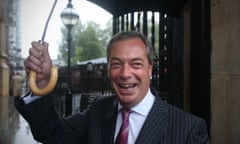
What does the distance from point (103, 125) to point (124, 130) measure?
0.67 ft

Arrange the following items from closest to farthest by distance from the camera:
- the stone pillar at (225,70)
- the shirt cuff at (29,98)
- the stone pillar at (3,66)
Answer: the shirt cuff at (29,98)
the stone pillar at (225,70)
the stone pillar at (3,66)

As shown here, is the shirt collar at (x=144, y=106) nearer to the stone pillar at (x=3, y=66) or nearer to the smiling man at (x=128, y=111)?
the smiling man at (x=128, y=111)

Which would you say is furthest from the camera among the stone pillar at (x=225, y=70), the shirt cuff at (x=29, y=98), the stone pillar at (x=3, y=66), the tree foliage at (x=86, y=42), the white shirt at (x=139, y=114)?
the tree foliage at (x=86, y=42)

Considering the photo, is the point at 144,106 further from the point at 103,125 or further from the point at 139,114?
the point at 103,125

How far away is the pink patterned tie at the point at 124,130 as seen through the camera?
2201mm

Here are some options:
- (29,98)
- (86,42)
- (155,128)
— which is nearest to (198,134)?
(155,128)

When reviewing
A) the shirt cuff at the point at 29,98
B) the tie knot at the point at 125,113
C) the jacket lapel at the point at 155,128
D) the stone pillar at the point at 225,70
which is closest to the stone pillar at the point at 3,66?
the stone pillar at the point at 225,70

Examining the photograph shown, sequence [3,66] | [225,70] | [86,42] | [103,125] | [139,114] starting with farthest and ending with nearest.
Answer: [86,42] → [3,66] → [225,70] → [103,125] → [139,114]

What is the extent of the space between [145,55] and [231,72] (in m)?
2.05

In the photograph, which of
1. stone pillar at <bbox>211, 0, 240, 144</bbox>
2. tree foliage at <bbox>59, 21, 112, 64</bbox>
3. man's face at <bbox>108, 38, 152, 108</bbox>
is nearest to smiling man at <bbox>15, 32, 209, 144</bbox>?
man's face at <bbox>108, 38, 152, 108</bbox>

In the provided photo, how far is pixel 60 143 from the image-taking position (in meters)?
2.54

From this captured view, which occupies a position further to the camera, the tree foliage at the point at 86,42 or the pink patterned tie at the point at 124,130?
the tree foliage at the point at 86,42

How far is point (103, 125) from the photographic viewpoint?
7.82 feet

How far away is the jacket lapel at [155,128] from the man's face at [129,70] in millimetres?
130
